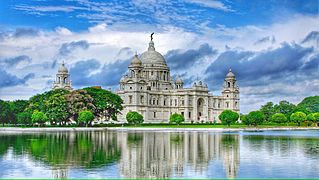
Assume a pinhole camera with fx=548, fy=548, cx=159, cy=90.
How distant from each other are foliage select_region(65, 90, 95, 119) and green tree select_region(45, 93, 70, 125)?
2.48 feet

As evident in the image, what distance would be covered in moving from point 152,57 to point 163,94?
428 inches

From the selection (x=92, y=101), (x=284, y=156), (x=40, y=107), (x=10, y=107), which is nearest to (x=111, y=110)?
(x=92, y=101)

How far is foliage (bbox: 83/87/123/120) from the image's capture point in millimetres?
93875

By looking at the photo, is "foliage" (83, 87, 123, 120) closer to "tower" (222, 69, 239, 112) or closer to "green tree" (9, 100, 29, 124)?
"green tree" (9, 100, 29, 124)

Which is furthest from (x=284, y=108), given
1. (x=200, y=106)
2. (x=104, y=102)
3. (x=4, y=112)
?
(x=4, y=112)

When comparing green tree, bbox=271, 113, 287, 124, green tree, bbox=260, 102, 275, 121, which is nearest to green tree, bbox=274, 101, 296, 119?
green tree, bbox=260, 102, 275, 121

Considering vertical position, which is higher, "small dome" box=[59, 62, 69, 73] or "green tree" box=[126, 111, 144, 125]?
"small dome" box=[59, 62, 69, 73]

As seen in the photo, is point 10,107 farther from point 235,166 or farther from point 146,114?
point 235,166

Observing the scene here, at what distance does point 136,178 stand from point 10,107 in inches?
3170

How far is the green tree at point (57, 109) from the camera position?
87438 mm

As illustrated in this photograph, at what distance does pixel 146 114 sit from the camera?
114 meters

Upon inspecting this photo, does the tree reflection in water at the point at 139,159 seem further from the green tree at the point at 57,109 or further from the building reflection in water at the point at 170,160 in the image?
the green tree at the point at 57,109

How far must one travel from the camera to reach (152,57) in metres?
127

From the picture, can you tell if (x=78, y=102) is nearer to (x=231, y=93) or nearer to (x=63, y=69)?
(x=63, y=69)
